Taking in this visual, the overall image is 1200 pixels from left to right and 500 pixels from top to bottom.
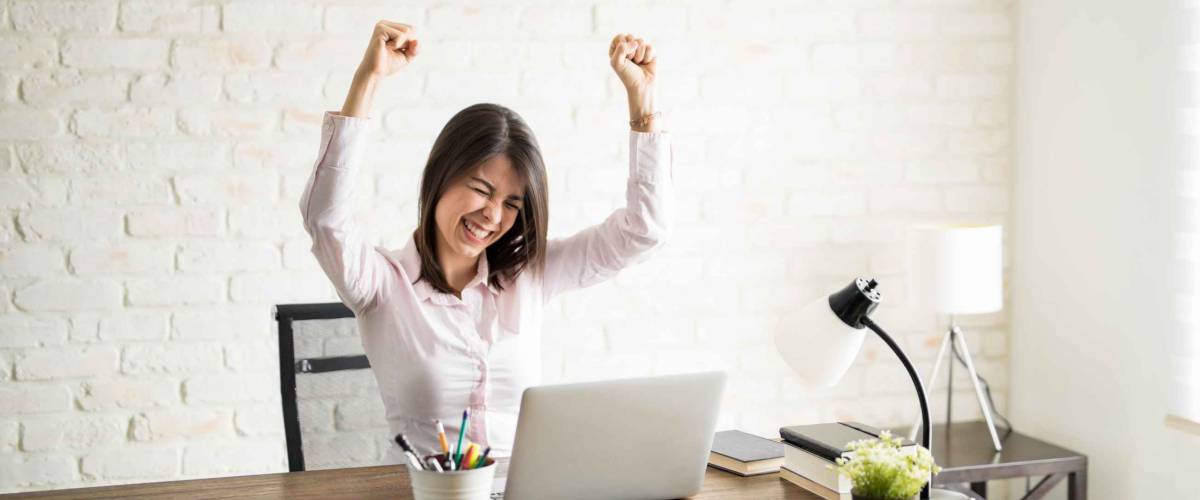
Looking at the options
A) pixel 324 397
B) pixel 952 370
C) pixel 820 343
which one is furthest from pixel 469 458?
pixel 952 370

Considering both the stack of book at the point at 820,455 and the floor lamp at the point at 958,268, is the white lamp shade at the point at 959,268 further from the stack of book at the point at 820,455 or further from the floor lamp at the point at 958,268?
the stack of book at the point at 820,455

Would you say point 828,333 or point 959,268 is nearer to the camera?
point 828,333

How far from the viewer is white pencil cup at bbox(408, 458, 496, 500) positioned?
136cm

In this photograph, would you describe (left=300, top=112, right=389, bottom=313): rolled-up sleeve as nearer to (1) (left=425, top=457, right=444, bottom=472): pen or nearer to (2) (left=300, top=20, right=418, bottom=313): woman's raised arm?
(2) (left=300, top=20, right=418, bottom=313): woman's raised arm

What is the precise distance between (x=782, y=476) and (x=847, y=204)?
5.03 ft

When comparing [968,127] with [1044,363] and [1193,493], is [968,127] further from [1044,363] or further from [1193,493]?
[1193,493]

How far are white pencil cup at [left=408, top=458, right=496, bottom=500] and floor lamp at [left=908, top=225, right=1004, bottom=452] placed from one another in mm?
1792

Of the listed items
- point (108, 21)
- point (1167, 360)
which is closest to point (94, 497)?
point (108, 21)

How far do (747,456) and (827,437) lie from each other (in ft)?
0.44

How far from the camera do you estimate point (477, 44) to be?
2830 mm

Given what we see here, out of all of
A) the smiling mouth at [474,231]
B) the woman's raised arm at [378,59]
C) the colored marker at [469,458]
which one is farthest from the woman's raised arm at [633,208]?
the colored marker at [469,458]

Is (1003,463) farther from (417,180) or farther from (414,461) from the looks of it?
(414,461)

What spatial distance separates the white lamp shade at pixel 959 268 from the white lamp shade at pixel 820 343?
4.67 ft

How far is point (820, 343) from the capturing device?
151cm
